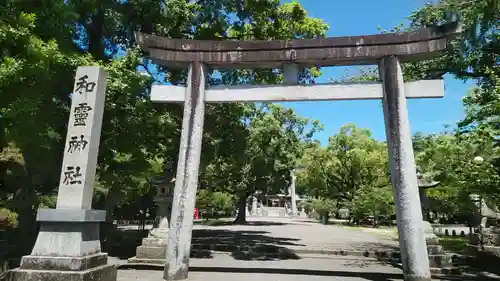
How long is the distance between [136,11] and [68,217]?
8122mm

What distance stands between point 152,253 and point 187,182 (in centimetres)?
353

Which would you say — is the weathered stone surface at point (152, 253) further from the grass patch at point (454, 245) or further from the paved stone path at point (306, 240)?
the grass patch at point (454, 245)

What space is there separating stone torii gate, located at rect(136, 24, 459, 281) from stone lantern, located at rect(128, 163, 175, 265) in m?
2.72

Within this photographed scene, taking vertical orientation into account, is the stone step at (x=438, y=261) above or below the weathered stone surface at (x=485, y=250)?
below

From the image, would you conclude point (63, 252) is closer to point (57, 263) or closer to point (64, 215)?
point (57, 263)

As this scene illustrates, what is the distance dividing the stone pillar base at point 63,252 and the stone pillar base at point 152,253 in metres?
3.64

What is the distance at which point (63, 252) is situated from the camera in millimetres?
6430

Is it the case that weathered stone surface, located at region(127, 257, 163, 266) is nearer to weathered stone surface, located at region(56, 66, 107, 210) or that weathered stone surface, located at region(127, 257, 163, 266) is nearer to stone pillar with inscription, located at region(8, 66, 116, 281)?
stone pillar with inscription, located at region(8, 66, 116, 281)

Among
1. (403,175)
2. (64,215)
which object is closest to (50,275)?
(64,215)

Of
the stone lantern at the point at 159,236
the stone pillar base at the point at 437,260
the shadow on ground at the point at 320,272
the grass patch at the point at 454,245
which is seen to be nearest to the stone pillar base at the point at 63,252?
the shadow on ground at the point at 320,272

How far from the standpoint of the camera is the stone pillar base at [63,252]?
6242mm

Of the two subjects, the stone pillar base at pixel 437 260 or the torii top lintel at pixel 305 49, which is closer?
the torii top lintel at pixel 305 49

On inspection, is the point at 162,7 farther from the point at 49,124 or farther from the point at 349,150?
the point at 349,150

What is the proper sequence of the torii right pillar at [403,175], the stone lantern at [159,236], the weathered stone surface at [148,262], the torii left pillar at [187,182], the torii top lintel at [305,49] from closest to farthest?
the torii right pillar at [403,175] → the torii left pillar at [187,182] → the torii top lintel at [305,49] → the weathered stone surface at [148,262] → the stone lantern at [159,236]
